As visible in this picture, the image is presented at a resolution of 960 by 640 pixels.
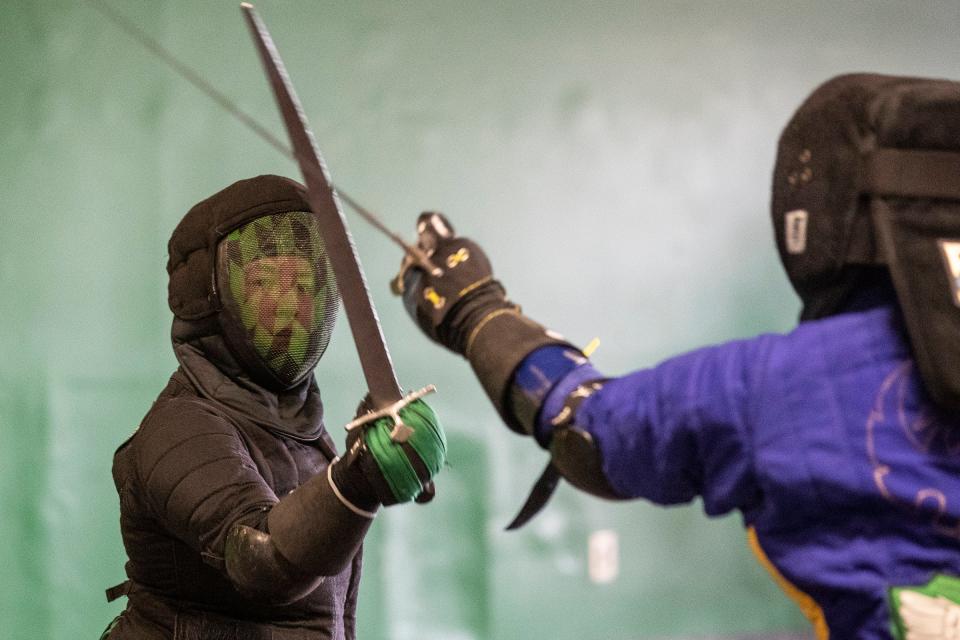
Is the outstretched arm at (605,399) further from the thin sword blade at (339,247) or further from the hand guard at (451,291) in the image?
the thin sword blade at (339,247)

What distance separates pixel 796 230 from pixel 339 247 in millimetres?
592

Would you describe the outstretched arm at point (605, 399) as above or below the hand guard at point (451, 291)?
below

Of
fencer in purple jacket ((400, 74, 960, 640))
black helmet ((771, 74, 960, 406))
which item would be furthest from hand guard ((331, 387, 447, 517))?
black helmet ((771, 74, 960, 406))

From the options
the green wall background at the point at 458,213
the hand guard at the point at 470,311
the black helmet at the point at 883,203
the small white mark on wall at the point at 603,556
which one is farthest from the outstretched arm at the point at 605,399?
the small white mark on wall at the point at 603,556

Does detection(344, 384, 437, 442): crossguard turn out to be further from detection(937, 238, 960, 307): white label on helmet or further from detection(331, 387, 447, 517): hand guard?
detection(937, 238, 960, 307): white label on helmet

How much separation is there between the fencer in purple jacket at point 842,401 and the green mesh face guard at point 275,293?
0.69m

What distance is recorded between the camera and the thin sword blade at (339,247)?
1.37 m

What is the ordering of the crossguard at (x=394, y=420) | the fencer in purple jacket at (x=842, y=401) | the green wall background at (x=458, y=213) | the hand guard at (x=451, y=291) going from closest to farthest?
the fencer in purple jacket at (x=842, y=401)
the hand guard at (x=451, y=291)
the crossguard at (x=394, y=420)
the green wall background at (x=458, y=213)

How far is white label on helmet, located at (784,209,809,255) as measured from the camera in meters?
1.04

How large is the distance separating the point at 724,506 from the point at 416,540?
2.25 meters

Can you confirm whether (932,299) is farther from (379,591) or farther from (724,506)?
(379,591)

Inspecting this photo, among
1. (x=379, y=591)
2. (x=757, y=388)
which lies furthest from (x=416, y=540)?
(x=757, y=388)

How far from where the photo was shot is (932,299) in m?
0.93

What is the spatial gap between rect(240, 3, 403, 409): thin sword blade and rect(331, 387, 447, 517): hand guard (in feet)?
0.11
